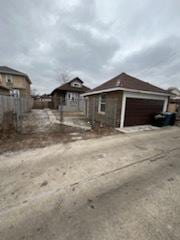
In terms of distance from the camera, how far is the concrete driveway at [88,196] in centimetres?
157

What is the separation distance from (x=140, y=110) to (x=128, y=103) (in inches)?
57.6

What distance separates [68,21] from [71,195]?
11.8 metres

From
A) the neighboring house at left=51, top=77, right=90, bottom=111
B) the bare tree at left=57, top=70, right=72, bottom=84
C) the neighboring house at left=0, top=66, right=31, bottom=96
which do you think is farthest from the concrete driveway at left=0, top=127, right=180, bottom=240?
the bare tree at left=57, top=70, right=72, bottom=84

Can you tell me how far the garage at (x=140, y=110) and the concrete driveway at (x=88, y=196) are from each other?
4.80 metres

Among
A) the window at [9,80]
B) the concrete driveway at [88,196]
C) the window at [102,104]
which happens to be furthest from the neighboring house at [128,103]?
the window at [9,80]

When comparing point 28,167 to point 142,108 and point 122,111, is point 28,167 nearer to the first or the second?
point 122,111

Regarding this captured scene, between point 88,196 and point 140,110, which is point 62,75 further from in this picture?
point 88,196

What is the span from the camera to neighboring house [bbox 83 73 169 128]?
315 inches

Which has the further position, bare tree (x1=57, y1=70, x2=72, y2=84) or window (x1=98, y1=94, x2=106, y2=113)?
bare tree (x1=57, y1=70, x2=72, y2=84)

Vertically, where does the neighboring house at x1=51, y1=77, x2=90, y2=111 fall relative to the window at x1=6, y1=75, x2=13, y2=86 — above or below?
below

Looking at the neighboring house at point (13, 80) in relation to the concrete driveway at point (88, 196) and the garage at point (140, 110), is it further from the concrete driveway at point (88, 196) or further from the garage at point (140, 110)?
the concrete driveway at point (88, 196)

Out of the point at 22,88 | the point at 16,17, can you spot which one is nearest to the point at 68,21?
the point at 16,17

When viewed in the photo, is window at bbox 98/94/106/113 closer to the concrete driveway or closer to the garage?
the garage

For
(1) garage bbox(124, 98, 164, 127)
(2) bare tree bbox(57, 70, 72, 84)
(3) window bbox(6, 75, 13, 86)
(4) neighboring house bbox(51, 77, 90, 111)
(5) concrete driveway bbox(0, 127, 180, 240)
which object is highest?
(2) bare tree bbox(57, 70, 72, 84)
